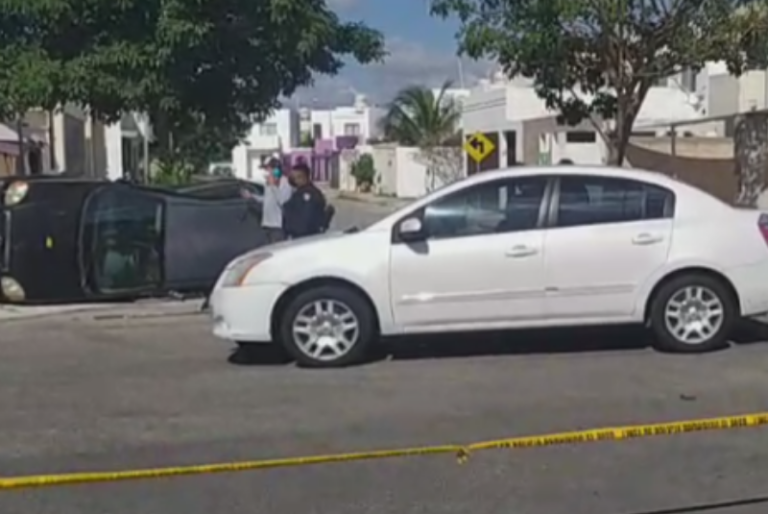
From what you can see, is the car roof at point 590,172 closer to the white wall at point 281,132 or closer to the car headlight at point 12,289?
the car headlight at point 12,289

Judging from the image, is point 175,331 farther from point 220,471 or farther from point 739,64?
point 739,64

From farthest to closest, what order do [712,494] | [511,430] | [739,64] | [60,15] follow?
[739,64], [60,15], [511,430], [712,494]

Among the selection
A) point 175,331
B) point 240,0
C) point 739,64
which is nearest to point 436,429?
point 175,331

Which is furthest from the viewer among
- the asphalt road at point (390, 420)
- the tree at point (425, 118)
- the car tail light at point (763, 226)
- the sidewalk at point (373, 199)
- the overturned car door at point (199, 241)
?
the tree at point (425, 118)

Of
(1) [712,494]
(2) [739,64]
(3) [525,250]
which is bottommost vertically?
(1) [712,494]

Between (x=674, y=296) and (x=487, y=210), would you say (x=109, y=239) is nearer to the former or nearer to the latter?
(x=487, y=210)

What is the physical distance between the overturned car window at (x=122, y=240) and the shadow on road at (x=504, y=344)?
408 centimetres

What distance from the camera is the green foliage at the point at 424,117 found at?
6381 cm

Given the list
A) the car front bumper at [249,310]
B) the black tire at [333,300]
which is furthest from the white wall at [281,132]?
the black tire at [333,300]

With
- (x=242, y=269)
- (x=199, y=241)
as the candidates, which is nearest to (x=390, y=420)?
(x=242, y=269)

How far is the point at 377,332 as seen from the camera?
11.0 meters

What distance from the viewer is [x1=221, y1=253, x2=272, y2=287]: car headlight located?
429 inches

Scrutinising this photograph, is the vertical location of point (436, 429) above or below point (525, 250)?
below

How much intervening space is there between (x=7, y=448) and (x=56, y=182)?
773 centimetres
